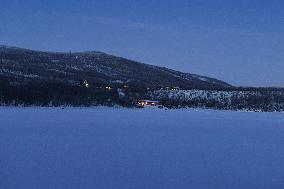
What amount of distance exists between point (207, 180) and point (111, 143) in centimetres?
1088

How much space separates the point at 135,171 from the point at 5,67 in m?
178

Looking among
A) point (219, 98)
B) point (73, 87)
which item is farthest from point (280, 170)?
point (219, 98)

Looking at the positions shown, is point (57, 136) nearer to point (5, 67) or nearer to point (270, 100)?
point (270, 100)

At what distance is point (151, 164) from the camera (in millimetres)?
18641

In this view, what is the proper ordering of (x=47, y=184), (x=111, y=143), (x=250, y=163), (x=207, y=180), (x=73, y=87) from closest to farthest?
(x=47, y=184), (x=207, y=180), (x=250, y=163), (x=111, y=143), (x=73, y=87)

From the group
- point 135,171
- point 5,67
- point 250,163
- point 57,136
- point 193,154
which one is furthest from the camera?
point 5,67

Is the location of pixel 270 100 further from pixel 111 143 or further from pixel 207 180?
pixel 207 180

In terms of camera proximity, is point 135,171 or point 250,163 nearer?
point 135,171

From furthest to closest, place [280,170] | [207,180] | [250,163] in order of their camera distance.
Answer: [250,163], [280,170], [207,180]

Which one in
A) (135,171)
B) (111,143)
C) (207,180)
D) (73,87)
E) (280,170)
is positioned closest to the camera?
(207,180)

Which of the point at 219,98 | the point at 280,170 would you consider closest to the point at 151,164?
the point at 280,170

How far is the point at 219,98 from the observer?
143375mm

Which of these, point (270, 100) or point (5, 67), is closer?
point (270, 100)

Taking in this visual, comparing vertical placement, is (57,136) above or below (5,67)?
below
